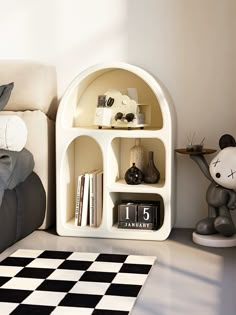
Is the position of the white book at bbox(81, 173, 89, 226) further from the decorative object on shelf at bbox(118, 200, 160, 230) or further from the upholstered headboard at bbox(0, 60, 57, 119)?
the upholstered headboard at bbox(0, 60, 57, 119)

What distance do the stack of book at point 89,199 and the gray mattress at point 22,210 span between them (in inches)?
7.3

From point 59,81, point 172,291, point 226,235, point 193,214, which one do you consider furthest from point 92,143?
point 172,291

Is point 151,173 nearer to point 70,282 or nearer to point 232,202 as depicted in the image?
point 232,202

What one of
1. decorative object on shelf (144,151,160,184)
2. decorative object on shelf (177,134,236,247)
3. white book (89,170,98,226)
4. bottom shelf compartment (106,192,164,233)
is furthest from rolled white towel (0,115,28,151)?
decorative object on shelf (177,134,236,247)

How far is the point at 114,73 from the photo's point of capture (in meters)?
3.02

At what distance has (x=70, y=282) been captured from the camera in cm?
207

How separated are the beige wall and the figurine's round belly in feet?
0.88

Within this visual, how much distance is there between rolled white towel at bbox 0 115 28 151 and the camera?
252 centimetres

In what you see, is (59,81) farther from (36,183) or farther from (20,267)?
(20,267)

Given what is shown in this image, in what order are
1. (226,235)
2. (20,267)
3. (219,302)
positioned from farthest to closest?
(226,235), (20,267), (219,302)

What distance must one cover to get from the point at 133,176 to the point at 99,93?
21.5 inches

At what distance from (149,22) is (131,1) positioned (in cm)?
15

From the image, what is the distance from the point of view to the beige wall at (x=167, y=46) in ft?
9.48

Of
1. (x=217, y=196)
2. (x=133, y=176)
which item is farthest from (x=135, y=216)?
(x=217, y=196)
